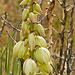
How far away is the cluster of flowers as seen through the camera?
659mm

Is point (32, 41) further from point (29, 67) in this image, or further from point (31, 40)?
point (29, 67)

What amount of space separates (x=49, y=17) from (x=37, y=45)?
69 centimetres

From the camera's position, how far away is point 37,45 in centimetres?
70

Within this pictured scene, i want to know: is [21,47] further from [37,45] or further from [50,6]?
[50,6]

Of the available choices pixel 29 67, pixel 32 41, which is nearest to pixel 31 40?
pixel 32 41

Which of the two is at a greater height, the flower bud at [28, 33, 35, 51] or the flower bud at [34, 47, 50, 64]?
the flower bud at [28, 33, 35, 51]

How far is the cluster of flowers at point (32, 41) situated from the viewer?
66 cm

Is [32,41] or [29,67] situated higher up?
[32,41]

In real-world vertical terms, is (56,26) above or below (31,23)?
above

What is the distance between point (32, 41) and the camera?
2.15 feet

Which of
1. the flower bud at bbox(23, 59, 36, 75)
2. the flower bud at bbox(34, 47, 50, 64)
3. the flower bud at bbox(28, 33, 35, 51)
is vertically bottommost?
the flower bud at bbox(23, 59, 36, 75)

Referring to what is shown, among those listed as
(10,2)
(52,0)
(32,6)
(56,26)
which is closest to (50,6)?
(52,0)

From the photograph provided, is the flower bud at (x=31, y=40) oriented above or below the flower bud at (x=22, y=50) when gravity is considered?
above

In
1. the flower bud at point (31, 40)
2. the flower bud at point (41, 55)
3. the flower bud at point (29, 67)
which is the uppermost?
the flower bud at point (31, 40)
